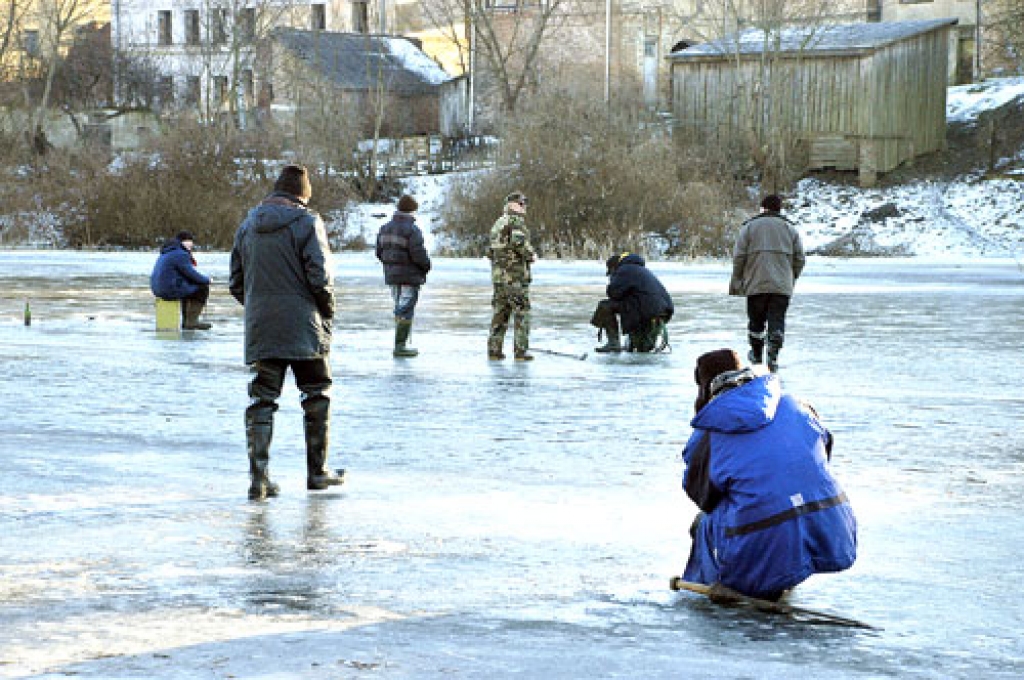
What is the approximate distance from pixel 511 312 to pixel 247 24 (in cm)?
5319

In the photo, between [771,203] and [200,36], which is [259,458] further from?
[200,36]

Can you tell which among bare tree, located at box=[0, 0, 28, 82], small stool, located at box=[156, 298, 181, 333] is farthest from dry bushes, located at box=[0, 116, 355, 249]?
small stool, located at box=[156, 298, 181, 333]

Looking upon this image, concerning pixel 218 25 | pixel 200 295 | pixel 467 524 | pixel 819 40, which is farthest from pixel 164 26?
pixel 467 524

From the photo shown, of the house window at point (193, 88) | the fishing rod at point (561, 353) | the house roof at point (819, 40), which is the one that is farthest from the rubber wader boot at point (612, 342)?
the house window at point (193, 88)

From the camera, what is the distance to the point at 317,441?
916 centimetres

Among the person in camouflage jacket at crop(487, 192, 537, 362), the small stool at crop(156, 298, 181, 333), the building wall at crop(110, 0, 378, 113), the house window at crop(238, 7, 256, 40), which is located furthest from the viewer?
the building wall at crop(110, 0, 378, 113)

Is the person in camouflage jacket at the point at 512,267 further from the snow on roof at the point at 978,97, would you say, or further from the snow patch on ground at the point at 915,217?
the snow on roof at the point at 978,97

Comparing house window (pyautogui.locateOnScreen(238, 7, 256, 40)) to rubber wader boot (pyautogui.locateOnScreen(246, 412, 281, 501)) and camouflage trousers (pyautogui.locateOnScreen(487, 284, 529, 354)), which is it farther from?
rubber wader boot (pyautogui.locateOnScreen(246, 412, 281, 501))

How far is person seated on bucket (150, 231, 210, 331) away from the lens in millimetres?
20188

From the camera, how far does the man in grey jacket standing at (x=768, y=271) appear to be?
1645cm

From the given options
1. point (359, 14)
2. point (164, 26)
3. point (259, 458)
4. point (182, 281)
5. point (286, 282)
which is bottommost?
point (259, 458)

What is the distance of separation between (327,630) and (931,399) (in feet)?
28.8

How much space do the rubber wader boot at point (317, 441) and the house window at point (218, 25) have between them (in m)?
A: 65.2

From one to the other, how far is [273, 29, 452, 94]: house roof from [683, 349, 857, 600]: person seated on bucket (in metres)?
60.5
